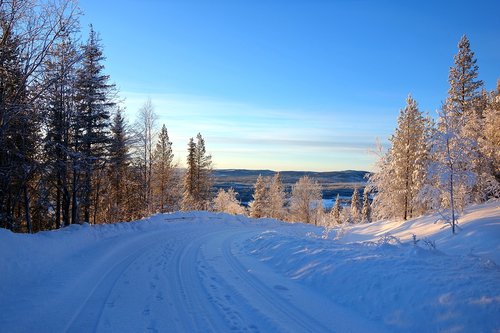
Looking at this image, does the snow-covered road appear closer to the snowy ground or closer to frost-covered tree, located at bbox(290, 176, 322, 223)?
the snowy ground

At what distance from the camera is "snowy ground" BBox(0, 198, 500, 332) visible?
6.02 metres

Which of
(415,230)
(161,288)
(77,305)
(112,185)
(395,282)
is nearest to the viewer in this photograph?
(77,305)

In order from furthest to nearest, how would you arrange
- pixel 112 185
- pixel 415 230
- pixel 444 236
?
1. pixel 112 185
2. pixel 415 230
3. pixel 444 236

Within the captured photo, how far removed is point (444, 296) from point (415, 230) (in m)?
19.0

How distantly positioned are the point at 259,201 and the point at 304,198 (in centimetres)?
807

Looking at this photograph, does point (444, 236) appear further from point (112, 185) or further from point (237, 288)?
point (112, 185)

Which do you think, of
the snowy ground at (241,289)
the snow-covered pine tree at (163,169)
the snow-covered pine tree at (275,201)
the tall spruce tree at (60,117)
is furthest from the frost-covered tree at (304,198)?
the snowy ground at (241,289)

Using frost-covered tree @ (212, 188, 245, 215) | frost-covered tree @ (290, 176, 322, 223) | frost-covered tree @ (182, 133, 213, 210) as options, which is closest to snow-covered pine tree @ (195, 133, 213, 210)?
frost-covered tree @ (182, 133, 213, 210)

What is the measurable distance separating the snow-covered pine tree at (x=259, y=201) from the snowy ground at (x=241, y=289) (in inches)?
1724

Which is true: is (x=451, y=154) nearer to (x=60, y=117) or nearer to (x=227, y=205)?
(x=60, y=117)

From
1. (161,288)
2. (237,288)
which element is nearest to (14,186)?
(161,288)

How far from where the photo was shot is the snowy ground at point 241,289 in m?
6.02

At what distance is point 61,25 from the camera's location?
11.4m

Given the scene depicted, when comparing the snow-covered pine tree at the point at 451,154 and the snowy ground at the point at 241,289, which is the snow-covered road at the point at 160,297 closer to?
the snowy ground at the point at 241,289
